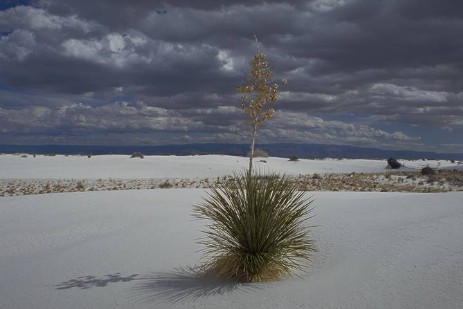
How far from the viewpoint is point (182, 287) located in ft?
18.3

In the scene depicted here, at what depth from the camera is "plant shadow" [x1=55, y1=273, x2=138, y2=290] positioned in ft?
19.3

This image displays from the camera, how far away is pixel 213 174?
98.5 feet

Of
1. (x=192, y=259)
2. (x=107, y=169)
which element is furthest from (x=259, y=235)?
(x=107, y=169)

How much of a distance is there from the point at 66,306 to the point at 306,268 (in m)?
2.91

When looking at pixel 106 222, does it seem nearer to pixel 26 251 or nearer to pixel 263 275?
pixel 26 251

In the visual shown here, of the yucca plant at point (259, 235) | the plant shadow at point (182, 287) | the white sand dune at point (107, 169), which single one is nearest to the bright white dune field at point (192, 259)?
the plant shadow at point (182, 287)

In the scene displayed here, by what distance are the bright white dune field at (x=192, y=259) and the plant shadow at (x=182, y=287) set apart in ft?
0.04

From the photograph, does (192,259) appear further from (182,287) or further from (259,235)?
(259,235)

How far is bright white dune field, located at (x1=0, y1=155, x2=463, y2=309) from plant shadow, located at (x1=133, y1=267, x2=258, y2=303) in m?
0.01

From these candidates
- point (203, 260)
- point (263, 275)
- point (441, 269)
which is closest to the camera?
point (441, 269)

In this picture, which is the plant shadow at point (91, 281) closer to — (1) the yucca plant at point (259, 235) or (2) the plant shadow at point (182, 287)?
(2) the plant shadow at point (182, 287)

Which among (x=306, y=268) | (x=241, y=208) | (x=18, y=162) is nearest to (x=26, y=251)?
(x=241, y=208)

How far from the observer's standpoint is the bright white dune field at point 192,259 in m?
4.88

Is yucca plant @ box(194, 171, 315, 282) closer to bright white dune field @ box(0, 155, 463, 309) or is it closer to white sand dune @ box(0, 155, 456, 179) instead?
bright white dune field @ box(0, 155, 463, 309)
